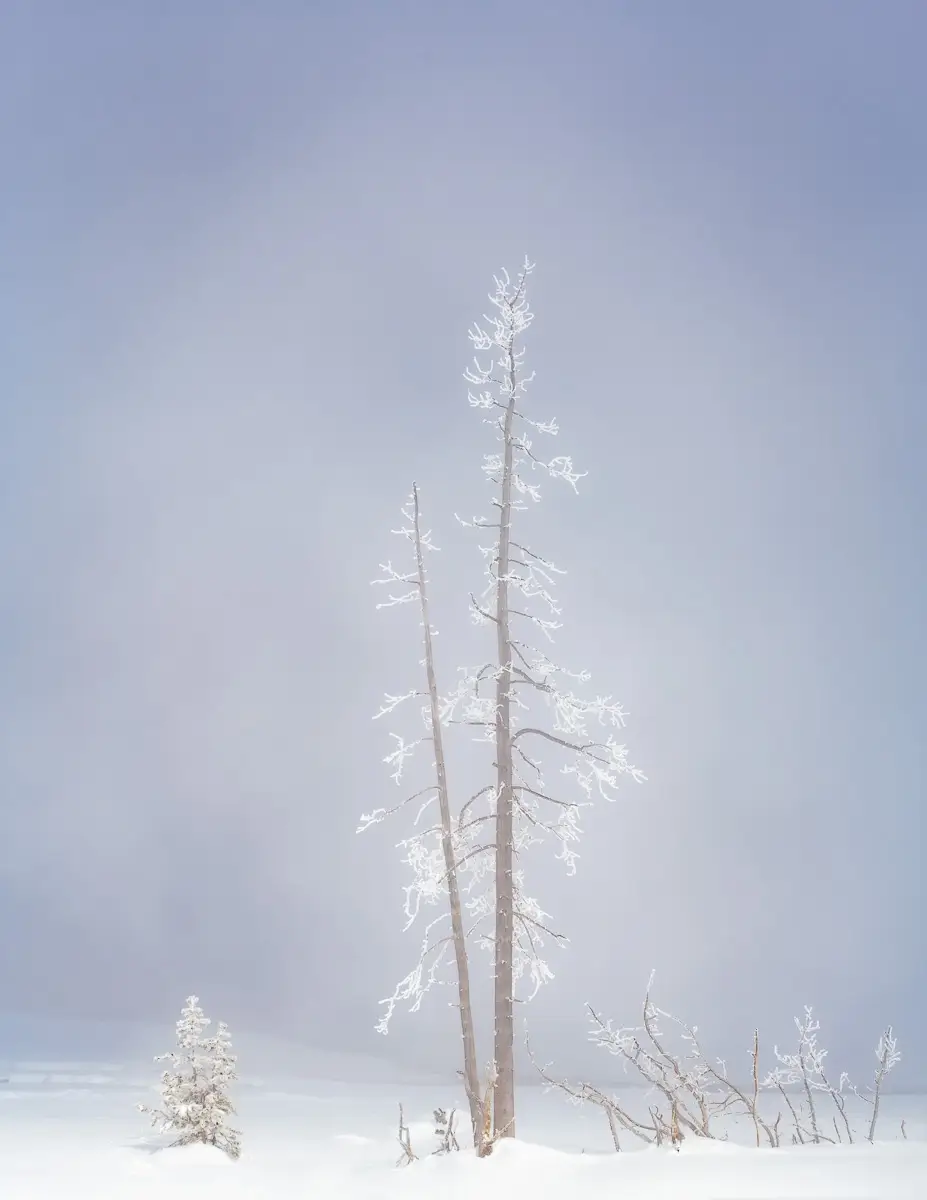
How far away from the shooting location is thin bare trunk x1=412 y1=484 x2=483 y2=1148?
44.6 feet

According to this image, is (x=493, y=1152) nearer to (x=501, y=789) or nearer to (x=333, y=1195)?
(x=333, y=1195)

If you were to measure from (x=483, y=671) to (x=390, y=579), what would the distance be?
228 cm

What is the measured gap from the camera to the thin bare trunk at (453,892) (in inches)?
535

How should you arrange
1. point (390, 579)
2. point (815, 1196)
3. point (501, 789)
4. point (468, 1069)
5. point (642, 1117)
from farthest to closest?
point (642, 1117) < point (390, 579) < point (501, 789) < point (468, 1069) < point (815, 1196)

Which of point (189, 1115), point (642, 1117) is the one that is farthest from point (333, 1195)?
point (642, 1117)

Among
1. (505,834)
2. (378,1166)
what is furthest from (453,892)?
(378,1166)

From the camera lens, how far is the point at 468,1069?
45.2ft

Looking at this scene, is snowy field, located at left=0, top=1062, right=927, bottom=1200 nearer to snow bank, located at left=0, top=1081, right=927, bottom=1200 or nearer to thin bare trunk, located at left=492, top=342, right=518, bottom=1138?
snow bank, located at left=0, top=1081, right=927, bottom=1200

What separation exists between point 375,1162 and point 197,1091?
116 inches

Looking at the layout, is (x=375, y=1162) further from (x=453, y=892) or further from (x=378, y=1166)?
(x=453, y=892)

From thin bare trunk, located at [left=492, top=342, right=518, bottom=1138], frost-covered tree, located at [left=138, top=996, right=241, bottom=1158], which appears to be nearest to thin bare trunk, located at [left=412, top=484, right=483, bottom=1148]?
thin bare trunk, located at [left=492, top=342, right=518, bottom=1138]

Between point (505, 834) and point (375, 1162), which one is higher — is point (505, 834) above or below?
above

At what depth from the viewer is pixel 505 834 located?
48.4ft

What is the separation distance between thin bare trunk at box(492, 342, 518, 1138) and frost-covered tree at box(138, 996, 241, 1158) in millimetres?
4534
